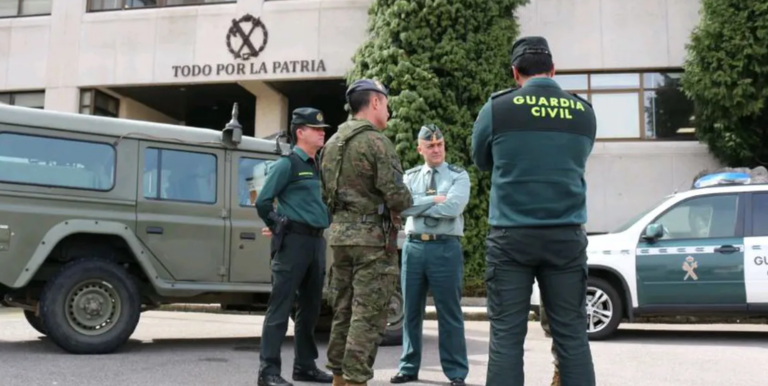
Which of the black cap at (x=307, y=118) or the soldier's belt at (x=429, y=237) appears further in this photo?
the soldier's belt at (x=429, y=237)

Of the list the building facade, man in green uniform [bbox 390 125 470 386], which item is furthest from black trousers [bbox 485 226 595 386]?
the building facade

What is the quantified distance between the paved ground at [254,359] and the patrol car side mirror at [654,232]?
118cm

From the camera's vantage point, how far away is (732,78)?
13.6 metres

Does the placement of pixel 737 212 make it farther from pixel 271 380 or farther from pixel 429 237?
pixel 271 380

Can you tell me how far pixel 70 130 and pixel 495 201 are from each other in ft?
15.0

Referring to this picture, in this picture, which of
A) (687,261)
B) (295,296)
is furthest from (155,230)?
(687,261)

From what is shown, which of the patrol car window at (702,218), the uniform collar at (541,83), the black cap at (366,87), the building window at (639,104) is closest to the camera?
the uniform collar at (541,83)

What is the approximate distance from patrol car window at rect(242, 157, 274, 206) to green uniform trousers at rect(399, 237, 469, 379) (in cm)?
231

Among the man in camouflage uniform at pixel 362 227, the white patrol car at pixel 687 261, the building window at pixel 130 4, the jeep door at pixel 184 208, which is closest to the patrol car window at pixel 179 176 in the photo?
the jeep door at pixel 184 208

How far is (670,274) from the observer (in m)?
8.02

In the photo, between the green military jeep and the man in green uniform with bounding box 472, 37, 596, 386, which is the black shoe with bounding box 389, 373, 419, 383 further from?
the man in green uniform with bounding box 472, 37, 596, 386

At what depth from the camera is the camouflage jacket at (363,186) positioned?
4105 millimetres

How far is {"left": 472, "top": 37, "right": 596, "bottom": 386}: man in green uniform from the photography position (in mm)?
3184

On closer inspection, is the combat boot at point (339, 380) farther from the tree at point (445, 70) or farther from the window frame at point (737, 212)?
the tree at point (445, 70)
